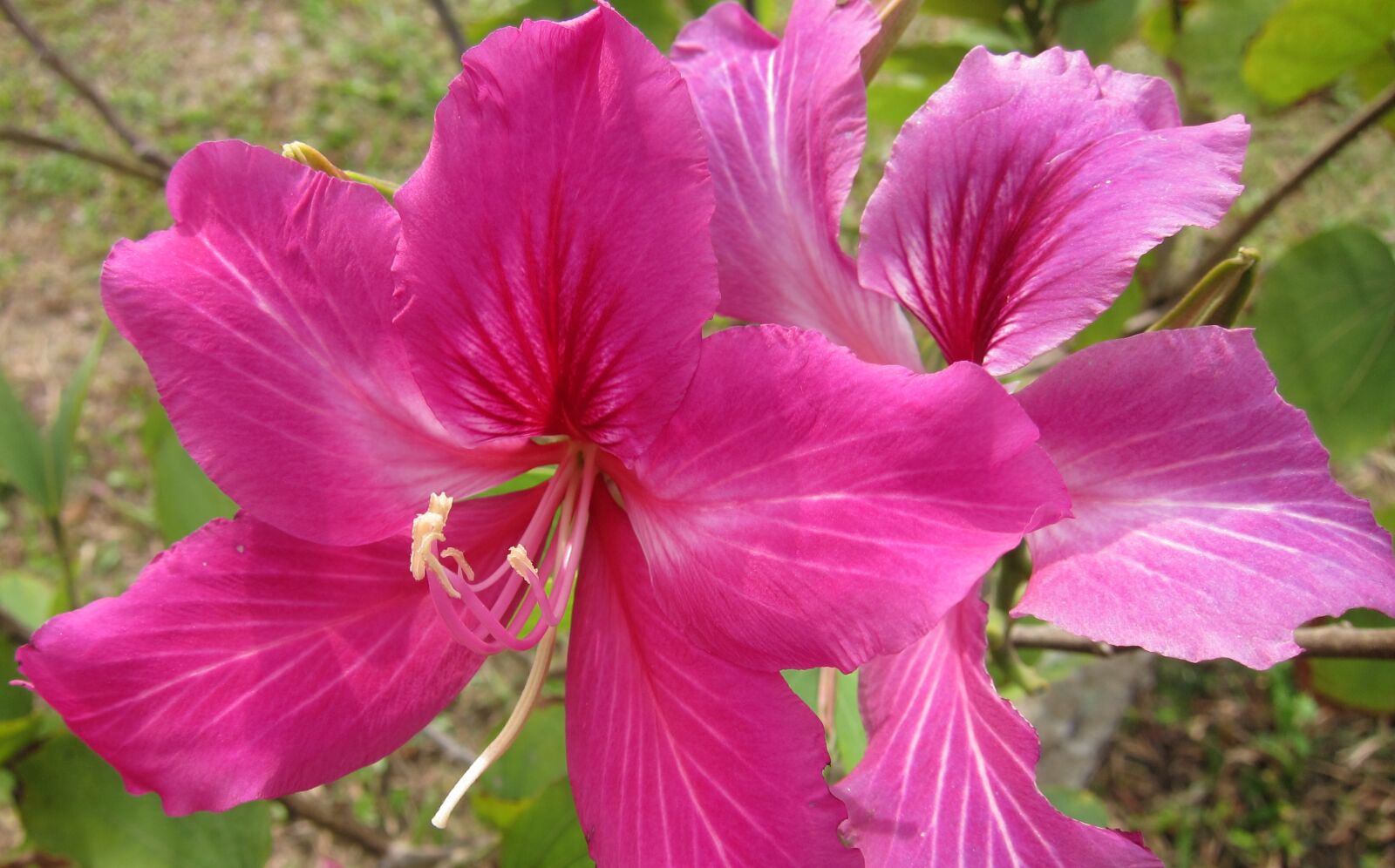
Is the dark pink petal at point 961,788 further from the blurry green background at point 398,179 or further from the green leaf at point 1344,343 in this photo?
the green leaf at point 1344,343

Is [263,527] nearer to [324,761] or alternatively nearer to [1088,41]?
[324,761]

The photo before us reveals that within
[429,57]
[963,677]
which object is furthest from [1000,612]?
[429,57]

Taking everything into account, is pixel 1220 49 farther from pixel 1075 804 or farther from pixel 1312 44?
pixel 1075 804

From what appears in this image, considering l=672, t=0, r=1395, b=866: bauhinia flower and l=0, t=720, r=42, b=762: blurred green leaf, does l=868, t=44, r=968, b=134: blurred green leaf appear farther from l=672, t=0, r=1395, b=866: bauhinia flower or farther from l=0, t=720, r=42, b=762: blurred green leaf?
l=0, t=720, r=42, b=762: blurred green leaf

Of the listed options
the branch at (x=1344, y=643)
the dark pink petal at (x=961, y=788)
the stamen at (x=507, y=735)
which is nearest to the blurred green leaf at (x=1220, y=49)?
the branch at (x=1344, y=643)

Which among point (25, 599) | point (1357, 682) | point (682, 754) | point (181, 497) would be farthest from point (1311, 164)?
point (25, 599)
